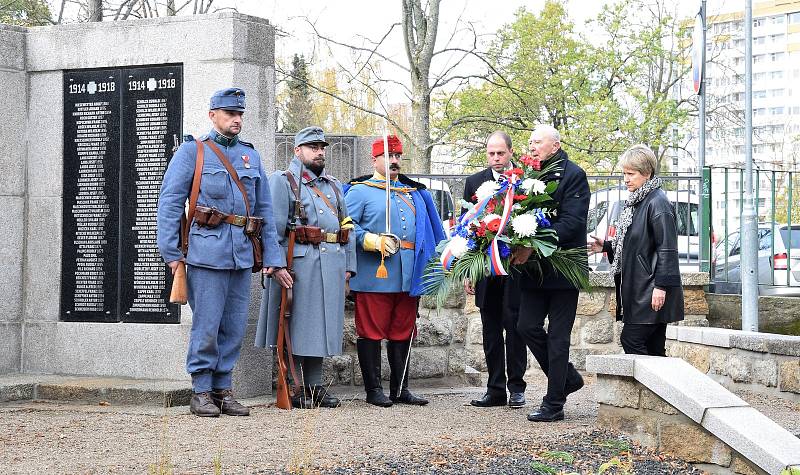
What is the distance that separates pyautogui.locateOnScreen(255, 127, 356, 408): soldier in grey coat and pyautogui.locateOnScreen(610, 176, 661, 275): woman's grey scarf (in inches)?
79.9

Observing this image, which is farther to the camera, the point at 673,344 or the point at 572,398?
the point at 673,344

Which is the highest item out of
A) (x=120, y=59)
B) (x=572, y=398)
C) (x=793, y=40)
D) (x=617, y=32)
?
(x=793, y=40)

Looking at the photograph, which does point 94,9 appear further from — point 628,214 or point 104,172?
point 628,214

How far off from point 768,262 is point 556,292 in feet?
18.6

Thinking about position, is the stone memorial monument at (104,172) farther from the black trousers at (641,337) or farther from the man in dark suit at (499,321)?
the black trousers at (641,337)

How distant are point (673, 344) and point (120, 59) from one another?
5.78 m

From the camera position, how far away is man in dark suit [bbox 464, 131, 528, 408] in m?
8.40

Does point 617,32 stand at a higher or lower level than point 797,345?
higher

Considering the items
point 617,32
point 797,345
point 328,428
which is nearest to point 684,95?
point 617,32

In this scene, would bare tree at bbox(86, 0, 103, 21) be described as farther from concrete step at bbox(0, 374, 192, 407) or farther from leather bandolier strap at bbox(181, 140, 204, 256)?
leather bandolier strap at bbox(181, 140, 204, 256)

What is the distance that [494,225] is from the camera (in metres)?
7.65

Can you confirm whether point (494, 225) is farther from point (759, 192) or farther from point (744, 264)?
point (759, 192)

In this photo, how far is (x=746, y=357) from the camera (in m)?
9.66

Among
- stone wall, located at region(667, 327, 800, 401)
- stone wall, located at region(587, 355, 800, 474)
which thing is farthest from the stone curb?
stone wall, located at region(587, 355, 800, 474)
